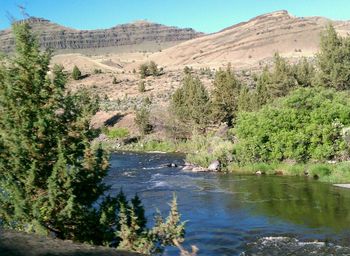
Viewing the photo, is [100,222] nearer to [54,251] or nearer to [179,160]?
[54,251]

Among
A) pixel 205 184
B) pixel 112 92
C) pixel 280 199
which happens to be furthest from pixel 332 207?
pixel 112 92

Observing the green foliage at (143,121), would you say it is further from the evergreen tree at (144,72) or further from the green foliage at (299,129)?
the evergreen tree at (144,72)

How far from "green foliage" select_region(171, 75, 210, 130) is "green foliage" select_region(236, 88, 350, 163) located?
1658cm

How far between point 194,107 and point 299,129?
21.2 meters

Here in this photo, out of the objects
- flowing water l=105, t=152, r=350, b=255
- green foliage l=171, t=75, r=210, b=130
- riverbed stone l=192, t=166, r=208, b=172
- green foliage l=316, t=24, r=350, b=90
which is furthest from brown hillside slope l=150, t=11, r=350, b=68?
flowing water l=105, t=152, r=350, b=255

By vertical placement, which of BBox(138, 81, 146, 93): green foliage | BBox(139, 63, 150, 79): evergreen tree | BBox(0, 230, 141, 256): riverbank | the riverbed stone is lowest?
the riverbed stone

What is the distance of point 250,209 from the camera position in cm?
2700

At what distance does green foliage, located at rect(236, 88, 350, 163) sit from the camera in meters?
40.3

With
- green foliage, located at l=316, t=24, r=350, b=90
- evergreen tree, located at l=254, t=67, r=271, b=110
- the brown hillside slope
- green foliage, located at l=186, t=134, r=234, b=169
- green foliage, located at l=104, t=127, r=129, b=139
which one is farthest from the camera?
the brown hillside slope

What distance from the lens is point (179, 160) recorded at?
49.7 m

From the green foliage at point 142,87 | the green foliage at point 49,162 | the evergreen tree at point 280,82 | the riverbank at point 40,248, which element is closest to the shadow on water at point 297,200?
the green foliage at point 49,162

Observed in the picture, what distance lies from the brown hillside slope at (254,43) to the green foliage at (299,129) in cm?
A: 8852

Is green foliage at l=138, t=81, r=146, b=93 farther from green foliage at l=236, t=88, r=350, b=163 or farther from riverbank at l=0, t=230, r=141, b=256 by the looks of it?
riverbank at l=0, t=230, r=141, b=256

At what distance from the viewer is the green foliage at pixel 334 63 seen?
57.2m
